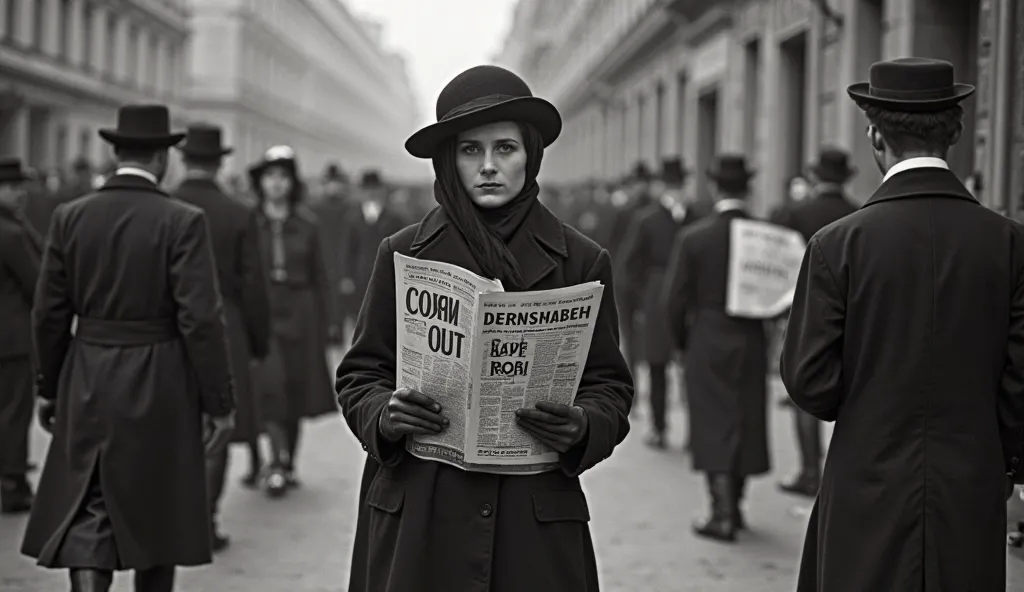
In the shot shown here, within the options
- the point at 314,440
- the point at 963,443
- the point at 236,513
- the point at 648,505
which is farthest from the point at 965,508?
the point at 314,440

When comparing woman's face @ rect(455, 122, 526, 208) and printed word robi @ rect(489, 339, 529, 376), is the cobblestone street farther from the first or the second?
woman's face @ rect(455, 122, 526, 208)

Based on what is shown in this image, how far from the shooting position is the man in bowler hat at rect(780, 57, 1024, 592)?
11.3 feet

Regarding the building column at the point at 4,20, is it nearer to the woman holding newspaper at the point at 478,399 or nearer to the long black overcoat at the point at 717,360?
the long black overcoat at the point at 717,360

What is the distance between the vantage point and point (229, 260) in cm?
686

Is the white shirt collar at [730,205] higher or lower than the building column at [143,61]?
lower

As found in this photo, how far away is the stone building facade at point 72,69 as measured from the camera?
32.2m

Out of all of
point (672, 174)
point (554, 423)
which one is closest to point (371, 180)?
point (672, 174)

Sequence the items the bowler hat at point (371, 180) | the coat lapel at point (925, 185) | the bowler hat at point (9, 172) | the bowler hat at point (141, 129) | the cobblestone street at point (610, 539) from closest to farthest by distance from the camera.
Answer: the coat lapel at point (925, 185) < the bowler hat at point (141, 129) < the cobblestone street at point (610, 539) < the bowler hat at point (9, 172) < the bowler hat at point (371, 180)

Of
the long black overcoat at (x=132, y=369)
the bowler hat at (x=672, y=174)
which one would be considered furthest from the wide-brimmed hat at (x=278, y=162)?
the bowler hat at (x=672, y=174)

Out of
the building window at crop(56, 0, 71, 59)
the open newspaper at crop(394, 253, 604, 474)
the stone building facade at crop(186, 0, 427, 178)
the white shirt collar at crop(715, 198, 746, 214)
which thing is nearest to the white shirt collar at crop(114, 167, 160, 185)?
the open newspaper at crop(394, 253, 604, 474)

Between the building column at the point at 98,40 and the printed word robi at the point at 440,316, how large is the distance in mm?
38295

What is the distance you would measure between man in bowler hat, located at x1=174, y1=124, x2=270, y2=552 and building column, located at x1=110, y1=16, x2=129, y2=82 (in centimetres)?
3663

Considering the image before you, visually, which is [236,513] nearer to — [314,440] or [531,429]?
[314,440]

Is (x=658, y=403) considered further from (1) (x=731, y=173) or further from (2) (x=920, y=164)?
(2) (x=920, y=164)
